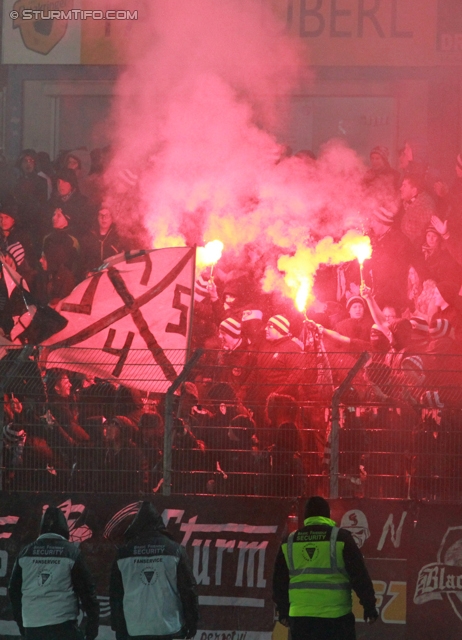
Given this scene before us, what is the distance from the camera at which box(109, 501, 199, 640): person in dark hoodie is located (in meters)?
4.59

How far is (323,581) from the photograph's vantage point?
184 inches

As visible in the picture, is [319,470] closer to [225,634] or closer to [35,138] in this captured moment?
[225,634]

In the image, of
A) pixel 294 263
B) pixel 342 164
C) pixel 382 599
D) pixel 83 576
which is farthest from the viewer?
pixel 342 164

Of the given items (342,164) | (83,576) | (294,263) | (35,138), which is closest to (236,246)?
(294,263)

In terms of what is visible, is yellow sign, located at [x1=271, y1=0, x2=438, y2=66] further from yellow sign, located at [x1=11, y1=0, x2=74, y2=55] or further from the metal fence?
the metal fence

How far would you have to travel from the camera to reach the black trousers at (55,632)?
4.76 m

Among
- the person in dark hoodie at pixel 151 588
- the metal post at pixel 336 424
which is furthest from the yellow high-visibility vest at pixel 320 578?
the metal post at pixel 336 424

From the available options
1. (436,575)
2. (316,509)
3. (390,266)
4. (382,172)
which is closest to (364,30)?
(382,172)

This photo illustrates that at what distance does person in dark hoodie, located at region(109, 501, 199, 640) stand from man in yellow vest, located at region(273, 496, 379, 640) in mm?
486

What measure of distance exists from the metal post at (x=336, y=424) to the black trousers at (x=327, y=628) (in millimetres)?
1516

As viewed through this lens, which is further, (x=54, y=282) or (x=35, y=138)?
(x=35, y=138)

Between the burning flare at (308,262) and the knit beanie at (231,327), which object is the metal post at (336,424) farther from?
the burning flare at (308,262)

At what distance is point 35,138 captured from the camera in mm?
15219

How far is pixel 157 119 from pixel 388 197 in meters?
3.71
